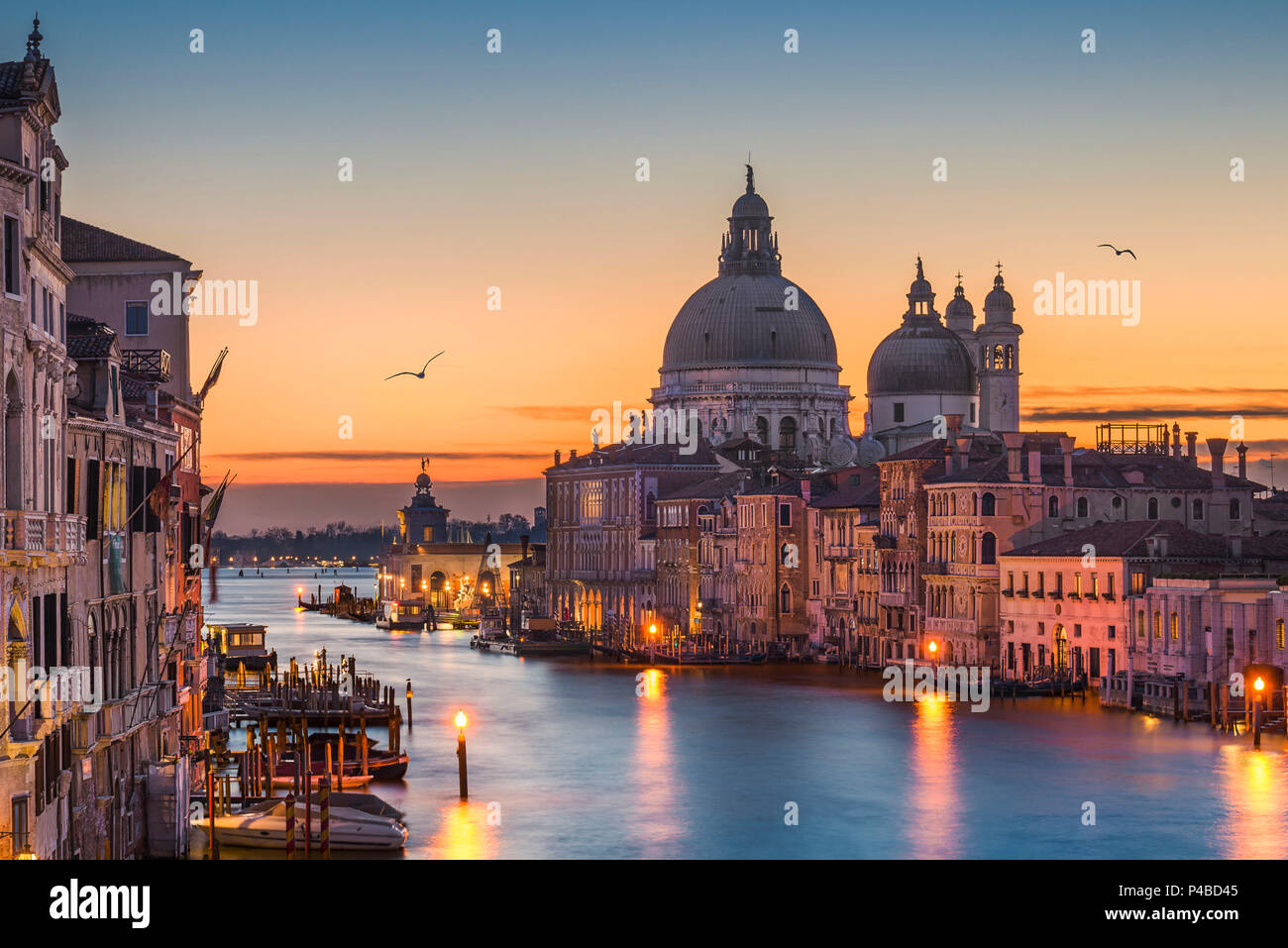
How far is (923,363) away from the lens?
92.2m

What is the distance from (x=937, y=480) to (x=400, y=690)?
15.5 metres

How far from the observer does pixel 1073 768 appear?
37406 millimetres

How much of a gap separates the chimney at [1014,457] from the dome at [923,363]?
37.8m

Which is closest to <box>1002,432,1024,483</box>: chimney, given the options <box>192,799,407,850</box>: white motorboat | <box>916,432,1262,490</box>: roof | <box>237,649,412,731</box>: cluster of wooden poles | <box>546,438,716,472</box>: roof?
<box>916,432,1262,490</box>: roof

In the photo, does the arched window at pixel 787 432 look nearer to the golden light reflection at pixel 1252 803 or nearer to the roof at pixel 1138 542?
the roof at pixel 1138 542

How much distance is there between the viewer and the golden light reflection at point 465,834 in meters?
29.1

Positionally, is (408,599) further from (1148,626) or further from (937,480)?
(1148,626)

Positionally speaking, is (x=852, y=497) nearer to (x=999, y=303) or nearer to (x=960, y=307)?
(x=999, y=303)

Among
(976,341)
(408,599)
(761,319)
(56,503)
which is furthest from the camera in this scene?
(408,599)

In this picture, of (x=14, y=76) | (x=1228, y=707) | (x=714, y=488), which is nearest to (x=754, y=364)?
(x=714, y=488)

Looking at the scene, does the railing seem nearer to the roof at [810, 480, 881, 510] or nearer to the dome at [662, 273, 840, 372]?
the roof at [810, 480, 881, 510]

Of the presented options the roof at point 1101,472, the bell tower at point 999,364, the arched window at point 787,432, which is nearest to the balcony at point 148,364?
the roof at point 1101,472

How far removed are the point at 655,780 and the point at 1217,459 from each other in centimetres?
2179
